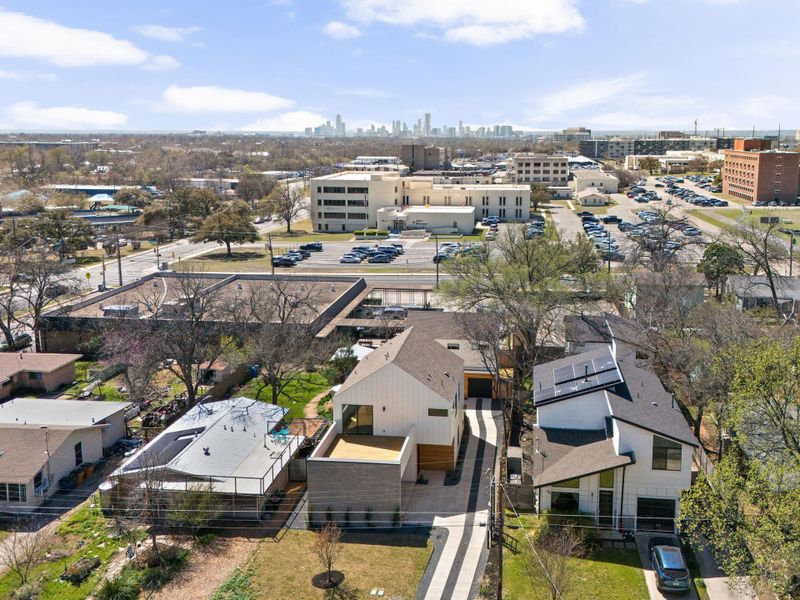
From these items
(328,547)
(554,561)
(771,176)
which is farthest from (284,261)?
(771,176)

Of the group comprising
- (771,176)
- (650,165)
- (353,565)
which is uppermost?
(650,165)

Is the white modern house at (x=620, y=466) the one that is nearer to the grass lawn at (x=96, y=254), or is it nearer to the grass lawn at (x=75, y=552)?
the grass lawn at (x=75, y=552)

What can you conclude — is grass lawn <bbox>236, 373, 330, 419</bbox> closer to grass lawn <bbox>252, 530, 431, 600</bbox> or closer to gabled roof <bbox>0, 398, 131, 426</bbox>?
gabled roof <bbox>0, 398, 131, 426</bbox>

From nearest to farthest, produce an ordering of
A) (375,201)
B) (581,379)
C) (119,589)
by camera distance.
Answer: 1. (119,589)
2. (581,379)
3. (375,201)

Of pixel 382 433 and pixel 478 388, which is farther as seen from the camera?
pixel 478 388

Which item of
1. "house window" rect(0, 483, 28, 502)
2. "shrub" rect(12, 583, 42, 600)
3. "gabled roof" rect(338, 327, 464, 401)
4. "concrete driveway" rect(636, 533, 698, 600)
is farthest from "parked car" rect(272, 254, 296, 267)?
"concrete driveway" rect(636, 533, 698, 600)

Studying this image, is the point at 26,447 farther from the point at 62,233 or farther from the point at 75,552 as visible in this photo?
the point at 62,233

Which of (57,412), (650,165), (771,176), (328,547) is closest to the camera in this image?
(328,547)
